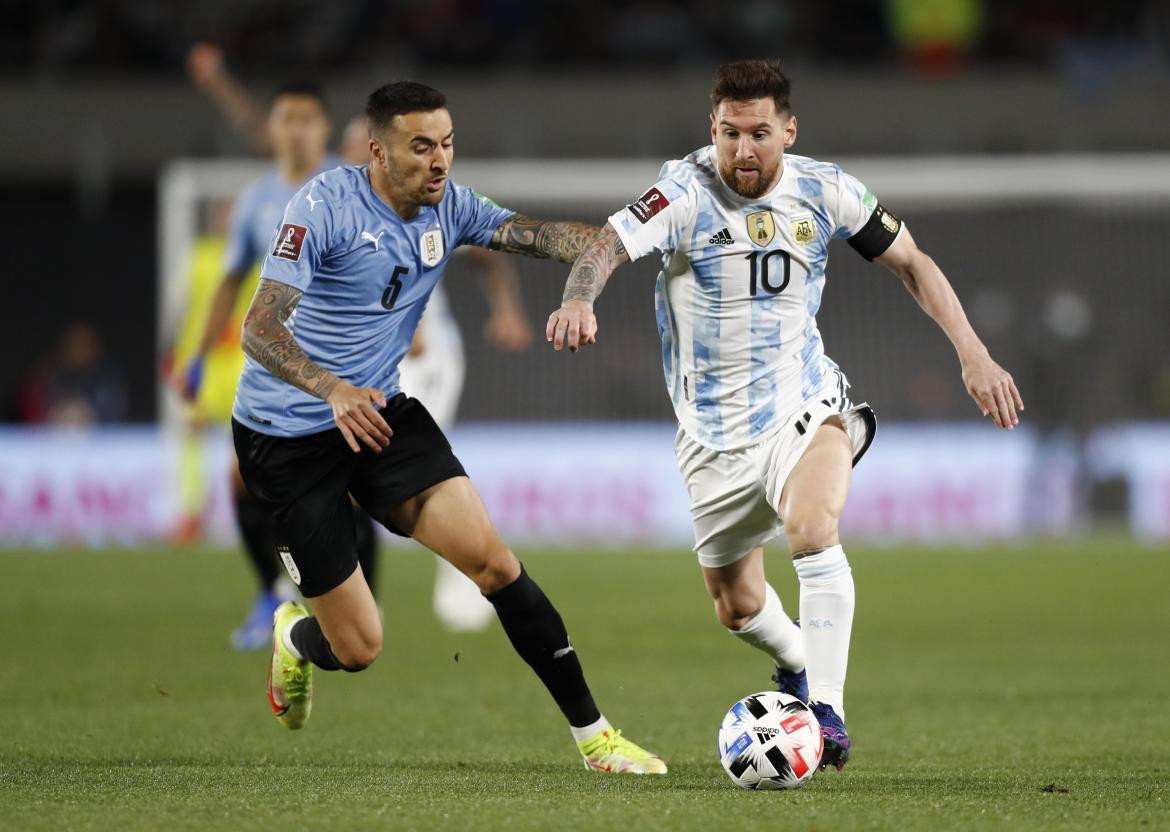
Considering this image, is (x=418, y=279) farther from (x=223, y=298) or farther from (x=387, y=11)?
(x=387, y=11)

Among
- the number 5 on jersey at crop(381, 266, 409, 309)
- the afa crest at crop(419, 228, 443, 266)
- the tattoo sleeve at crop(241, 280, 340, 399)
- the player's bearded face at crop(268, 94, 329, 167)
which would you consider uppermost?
the player's bearded face at crop(268, 94, 329, 167)

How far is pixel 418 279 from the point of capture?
6.32m

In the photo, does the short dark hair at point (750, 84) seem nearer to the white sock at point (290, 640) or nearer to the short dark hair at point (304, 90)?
the white sock at point (290, 640)

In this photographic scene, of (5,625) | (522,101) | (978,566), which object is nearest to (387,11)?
(522,101)

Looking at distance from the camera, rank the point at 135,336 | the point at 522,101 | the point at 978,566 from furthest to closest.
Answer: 1. the point at 135,336
2. the point at 522,101
3. the point at 978,566

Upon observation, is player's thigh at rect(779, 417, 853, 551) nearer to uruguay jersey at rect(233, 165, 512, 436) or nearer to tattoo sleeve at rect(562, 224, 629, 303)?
tattoo sleeve at rect(562, 224, 629, 303)

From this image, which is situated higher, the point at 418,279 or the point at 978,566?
the point at 418,279

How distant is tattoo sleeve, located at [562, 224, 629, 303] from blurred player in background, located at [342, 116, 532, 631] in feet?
9.08

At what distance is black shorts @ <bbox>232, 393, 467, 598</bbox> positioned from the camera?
628cm

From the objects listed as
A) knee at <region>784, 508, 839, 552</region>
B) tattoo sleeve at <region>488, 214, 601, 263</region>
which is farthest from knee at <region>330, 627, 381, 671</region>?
knee at <region>784, 508, 839, 552</region>

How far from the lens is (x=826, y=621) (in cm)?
583

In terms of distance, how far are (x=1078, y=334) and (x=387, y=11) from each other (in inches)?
404

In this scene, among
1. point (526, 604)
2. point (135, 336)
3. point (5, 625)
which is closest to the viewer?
point (526, 604)

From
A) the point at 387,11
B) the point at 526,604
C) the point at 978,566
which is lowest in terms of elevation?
the point at 978,566
